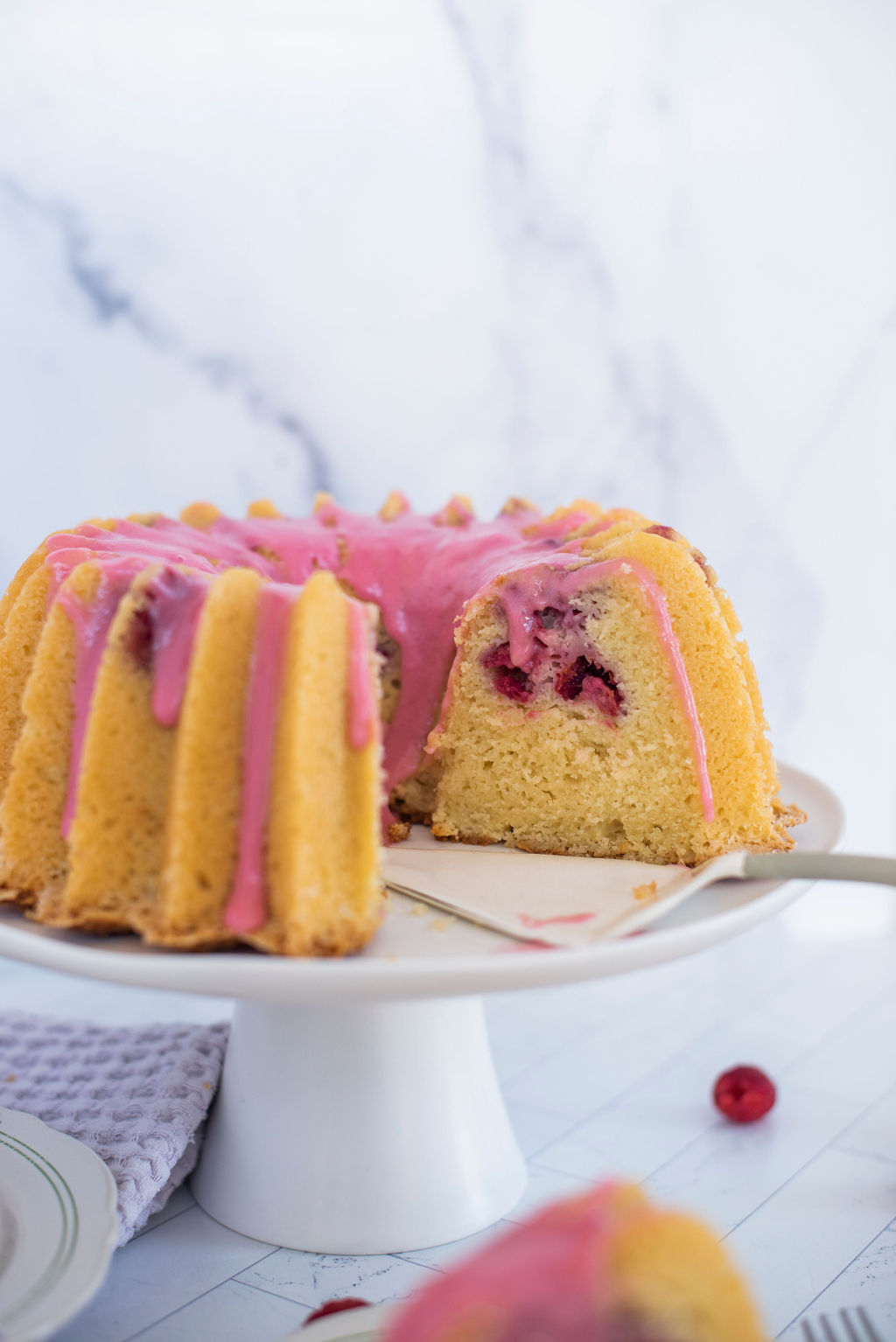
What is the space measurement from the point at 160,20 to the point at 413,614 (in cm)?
135

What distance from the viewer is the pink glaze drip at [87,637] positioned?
135 cm

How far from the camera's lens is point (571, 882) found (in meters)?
1.50

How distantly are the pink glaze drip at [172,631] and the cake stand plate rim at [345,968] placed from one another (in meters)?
0.24

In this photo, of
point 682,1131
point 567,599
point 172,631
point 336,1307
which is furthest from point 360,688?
point 682,1131

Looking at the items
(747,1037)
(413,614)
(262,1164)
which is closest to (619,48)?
(413,614)

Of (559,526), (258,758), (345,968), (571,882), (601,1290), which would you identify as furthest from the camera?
(559,526)

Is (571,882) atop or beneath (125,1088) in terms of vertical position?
atop

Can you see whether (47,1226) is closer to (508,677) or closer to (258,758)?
(258,758)

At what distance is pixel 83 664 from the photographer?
1.37m

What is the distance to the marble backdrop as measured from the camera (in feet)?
8.14

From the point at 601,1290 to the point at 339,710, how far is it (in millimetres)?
607

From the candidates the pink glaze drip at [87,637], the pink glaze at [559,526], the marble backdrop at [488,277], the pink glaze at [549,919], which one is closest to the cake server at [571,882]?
the pink glaze at [549,919]

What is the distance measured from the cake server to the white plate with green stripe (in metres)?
0.44

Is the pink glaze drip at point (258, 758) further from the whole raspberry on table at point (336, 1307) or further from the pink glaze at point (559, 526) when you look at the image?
the pink glaze at point (559, 526)
